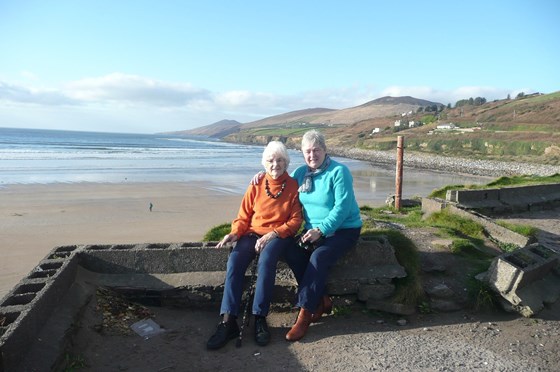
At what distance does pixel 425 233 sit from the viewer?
7.61 m

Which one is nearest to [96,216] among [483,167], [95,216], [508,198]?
[95,216]

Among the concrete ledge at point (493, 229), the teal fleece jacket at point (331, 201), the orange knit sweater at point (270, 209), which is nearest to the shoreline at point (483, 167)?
the concrete ledge at point (493, 229)

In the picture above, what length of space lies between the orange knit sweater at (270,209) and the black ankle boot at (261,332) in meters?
0.95

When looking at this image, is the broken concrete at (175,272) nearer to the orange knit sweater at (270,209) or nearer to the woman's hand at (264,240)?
the orange knit sweater at (270,209)

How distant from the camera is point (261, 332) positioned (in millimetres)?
4520

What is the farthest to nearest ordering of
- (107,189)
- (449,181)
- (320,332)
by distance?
(449,181) < (107,189) < (320,332)

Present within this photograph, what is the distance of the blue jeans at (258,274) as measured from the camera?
4.61 m

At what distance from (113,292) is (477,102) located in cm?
13730

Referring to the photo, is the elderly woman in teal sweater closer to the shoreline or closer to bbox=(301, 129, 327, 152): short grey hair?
bbox=(301, 129, 327, 152): short grey hair

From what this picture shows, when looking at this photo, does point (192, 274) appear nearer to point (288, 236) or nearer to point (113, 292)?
point (113, 292)

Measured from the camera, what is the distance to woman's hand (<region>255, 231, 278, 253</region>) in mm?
4797

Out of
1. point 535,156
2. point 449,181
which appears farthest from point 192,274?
point 535,156

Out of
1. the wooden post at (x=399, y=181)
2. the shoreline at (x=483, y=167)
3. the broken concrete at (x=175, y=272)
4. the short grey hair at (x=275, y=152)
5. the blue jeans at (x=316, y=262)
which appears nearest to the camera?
the blue jeans at (x=316, y=262)

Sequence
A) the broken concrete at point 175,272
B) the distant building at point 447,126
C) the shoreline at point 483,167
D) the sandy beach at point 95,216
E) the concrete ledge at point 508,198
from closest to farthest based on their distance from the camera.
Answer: the broken concrete at point 175,272 → the sandy beach at point 95,216 → the concrete ledge at point 508,198 → the shoreline at point 483,167 → the distant building at point 447,126
